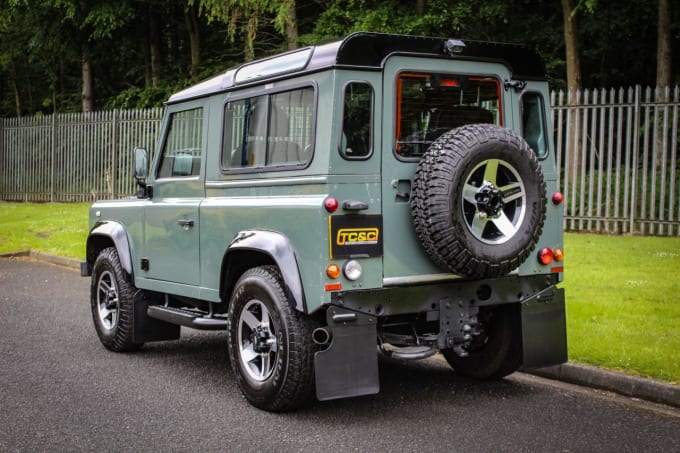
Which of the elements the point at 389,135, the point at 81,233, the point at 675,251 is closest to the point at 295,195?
the point at 389,135

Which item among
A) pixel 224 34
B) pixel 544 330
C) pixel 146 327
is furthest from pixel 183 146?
pixel 224 34

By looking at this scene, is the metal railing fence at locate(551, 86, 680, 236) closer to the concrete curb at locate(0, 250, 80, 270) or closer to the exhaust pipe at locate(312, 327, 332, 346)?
the concrete curb at locate(0, 250, 80, 270)

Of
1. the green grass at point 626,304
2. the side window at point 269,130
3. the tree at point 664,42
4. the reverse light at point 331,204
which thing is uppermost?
the tree at point 664,42

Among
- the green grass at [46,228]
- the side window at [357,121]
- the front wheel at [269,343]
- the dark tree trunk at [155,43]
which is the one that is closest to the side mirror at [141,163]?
the front wheel at [269,343]

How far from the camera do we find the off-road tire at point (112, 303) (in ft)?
25.4

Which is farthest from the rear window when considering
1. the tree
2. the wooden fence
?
the tree

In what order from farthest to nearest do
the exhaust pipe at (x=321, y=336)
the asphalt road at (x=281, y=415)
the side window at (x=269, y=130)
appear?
the side window at (x=269, y=130), the exhaust pipe at (x=321, y=336), the asphalt road at (x=281, y=415)

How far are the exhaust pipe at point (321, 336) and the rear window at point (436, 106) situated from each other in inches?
50.7

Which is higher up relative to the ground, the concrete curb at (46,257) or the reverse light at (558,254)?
the reverse light at (558,254)

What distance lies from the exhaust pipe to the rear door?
1.73ft

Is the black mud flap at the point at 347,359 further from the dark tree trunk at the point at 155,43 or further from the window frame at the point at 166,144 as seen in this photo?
the dark tree trunk at the point at 155,43

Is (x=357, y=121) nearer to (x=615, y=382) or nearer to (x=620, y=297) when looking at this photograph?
(x=615, y=382)

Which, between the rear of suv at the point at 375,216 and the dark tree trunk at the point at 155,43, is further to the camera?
the dark tree trunk at the point at 155,43

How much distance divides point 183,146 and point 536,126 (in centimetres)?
296
